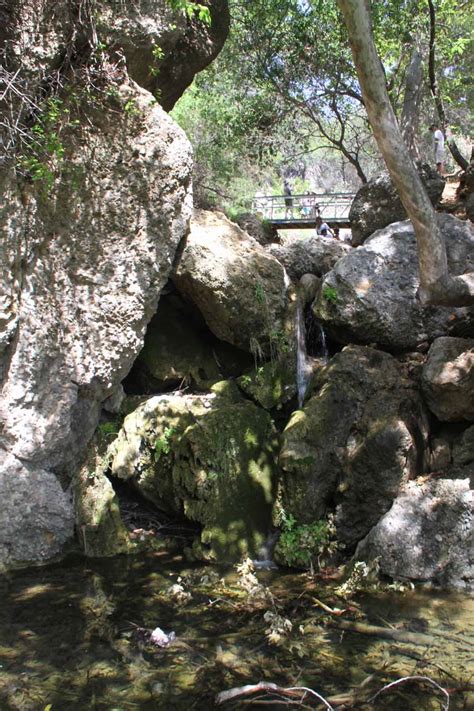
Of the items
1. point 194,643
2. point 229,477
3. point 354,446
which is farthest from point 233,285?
point 194,643

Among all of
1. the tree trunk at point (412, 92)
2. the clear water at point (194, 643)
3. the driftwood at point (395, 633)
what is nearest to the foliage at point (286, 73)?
the tree trunk at point (412, 92)

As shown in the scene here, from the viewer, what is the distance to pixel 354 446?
23.0 feet

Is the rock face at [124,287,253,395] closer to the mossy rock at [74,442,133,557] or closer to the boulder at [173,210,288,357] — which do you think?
the boulder at [173,210,288,357]

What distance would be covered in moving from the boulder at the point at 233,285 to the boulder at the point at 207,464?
1164 millimetres

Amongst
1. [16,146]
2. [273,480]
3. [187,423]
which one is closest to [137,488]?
[187,423]

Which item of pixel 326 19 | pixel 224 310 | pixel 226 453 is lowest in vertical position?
pixel 226 453

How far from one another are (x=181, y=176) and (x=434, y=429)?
431 cm

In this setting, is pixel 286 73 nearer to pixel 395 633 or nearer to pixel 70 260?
pixel 70 260

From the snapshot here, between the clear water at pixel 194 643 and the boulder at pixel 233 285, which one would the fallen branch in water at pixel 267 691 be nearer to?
the clear water at pixel 194 643

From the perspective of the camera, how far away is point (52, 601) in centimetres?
561

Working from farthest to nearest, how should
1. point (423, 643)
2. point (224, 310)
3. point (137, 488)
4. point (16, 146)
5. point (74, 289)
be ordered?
point (224, 310), point (137, 488), point (74, 289), point (16, 146), point (423, 643)

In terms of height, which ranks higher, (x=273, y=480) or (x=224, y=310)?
(x=224, y=310)

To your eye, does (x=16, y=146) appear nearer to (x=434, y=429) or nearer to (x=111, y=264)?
(x=111, y=264)

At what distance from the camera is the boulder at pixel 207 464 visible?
275 inches
